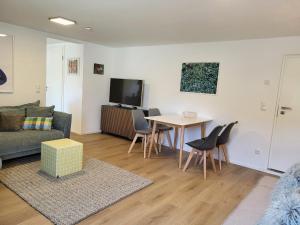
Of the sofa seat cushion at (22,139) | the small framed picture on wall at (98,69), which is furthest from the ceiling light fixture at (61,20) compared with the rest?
the small framed picture on wall at (98,69)

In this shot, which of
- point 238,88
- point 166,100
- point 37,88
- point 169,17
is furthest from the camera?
point 166,100

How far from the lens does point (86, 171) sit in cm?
321

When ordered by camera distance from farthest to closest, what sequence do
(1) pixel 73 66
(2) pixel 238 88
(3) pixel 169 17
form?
(1) pixel 73 66 → (2) pixel 238 88 → (3) pixel 169 17

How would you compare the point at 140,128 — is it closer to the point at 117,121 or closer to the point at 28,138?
the point at 117,121

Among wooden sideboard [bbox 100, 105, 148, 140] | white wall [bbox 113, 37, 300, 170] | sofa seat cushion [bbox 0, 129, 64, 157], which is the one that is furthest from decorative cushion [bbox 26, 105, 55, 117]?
white wall [bbox 113, 37, 300, 170]

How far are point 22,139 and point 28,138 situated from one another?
9 centimetres

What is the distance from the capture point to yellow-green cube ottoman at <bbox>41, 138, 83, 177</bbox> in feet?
9.40

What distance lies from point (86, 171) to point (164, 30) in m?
2.48

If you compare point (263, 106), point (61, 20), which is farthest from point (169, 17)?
point (263, 106)

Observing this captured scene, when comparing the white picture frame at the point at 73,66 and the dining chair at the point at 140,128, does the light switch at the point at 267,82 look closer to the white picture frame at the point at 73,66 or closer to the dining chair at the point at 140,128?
the dining chair at the point at 140,128

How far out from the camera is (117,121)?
5.22 m

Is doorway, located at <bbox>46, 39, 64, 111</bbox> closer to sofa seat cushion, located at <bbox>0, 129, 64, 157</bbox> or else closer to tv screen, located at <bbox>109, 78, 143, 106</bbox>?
tv screen, located at <bbox>109, 78, 143, 106</bbox>

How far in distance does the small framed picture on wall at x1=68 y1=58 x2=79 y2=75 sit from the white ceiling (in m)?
1.28

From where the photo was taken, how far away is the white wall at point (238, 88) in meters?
3.64
